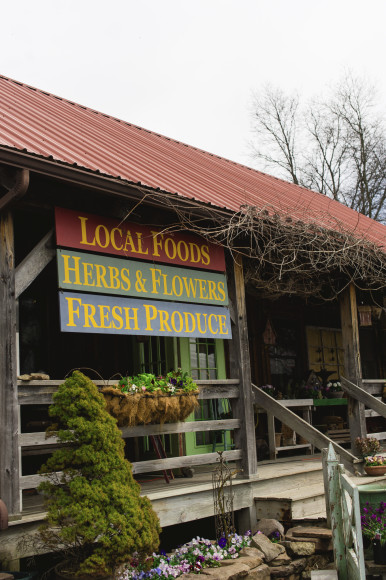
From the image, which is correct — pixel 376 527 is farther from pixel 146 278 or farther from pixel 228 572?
pixel 146 278

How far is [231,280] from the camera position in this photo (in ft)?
25.0

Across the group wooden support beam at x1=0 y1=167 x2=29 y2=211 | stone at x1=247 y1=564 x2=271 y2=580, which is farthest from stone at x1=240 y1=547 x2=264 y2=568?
wooden support beam at x1=0 y1=167 x2=29 y2=211

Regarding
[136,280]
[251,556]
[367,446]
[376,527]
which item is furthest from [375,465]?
[136,280]

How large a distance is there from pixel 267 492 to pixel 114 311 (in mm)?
2719

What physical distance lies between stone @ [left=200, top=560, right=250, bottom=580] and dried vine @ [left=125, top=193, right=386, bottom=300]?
123 inches

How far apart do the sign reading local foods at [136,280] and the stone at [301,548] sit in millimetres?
2271

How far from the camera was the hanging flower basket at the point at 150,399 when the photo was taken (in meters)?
5.99

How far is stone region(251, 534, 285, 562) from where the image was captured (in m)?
5.92

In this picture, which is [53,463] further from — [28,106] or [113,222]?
[28,106]

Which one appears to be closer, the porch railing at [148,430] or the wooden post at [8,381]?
the wooden post at [8,381]

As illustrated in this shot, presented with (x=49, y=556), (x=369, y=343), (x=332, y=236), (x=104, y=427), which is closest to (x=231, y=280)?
(x=332, y=236)

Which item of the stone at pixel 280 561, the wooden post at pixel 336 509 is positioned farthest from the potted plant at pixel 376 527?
the stone at pixel 280 561

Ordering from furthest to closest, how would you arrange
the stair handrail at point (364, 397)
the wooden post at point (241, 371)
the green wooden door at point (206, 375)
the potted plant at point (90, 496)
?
the green wooden door at point (206, 375) < the stair handrail at point (364, 397) < the wooden post at point (241, 371) < the potted plant at point (90, 496)

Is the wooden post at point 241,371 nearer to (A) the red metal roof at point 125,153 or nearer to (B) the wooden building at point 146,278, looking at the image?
(B) the wooden building at point 146,278
